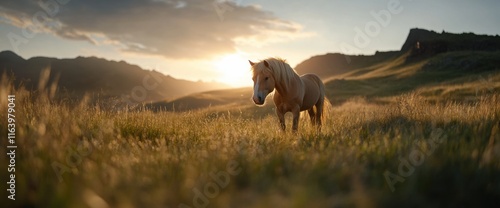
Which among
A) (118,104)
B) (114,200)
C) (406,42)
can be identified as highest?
(406,42)

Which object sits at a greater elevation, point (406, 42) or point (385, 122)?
point (406, 42)

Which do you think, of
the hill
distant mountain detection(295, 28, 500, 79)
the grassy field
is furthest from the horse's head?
distant mountain detection(295, 28, 500, 79)

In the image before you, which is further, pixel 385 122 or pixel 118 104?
pixel 118 104

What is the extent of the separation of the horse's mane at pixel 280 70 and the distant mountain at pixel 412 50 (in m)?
77.1

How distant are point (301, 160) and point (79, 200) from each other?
212cm

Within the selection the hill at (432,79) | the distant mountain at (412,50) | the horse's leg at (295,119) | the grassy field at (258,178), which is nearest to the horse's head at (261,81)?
the horse's leg at (295,119)

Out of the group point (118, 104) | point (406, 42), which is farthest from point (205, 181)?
point (406, 42)

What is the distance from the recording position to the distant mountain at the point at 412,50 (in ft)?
237

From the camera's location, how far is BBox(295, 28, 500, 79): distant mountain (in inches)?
2849

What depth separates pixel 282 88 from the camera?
7.38 metres

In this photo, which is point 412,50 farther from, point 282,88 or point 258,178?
point 258,178

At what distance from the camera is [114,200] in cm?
247

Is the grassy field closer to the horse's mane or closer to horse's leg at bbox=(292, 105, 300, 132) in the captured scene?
the horse's mane

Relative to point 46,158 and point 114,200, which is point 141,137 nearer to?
point 46,158
